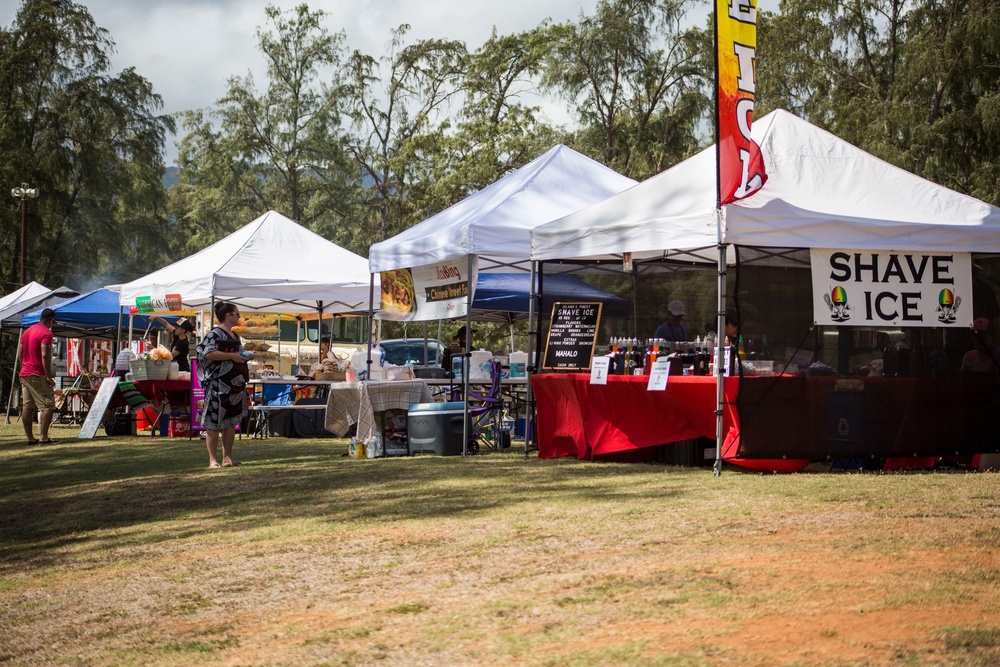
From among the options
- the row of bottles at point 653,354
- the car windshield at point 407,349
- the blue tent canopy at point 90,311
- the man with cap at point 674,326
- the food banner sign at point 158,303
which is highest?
the blue tent canopy at point 90,311

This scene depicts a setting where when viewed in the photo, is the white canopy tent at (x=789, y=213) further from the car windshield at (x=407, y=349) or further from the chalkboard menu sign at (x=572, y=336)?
the car windshield at (x=407, y=349)

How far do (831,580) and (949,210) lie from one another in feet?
22.8

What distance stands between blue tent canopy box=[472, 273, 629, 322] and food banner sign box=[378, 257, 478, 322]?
1.00 metres

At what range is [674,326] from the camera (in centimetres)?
1252

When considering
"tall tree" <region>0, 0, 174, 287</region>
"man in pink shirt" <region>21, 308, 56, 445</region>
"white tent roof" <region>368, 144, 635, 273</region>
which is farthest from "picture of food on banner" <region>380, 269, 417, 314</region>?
"tall tree" <region>0, 0, 174, 287</region>

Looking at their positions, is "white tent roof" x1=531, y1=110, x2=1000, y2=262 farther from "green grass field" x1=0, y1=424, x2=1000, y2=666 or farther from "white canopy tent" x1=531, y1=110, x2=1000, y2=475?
"green grass field" x1=0, y1=424, x2=1000, y2=666

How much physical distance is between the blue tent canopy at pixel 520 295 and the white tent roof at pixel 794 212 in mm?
867

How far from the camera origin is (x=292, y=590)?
5.56 m

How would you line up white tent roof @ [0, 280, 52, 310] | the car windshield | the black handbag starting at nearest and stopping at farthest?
the black handbag < white tent roof @ [0, 280, 52, 310] < the car windshield

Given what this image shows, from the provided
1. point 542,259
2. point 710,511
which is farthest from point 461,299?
point 710,511

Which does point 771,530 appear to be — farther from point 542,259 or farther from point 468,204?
point 468,204

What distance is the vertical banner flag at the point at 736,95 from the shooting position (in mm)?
9828

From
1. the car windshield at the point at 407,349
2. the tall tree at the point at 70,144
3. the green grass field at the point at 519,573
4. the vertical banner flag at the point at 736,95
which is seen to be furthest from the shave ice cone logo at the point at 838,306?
the tall tree at the point at 70,144

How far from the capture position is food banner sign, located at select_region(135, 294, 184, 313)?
19.3m
